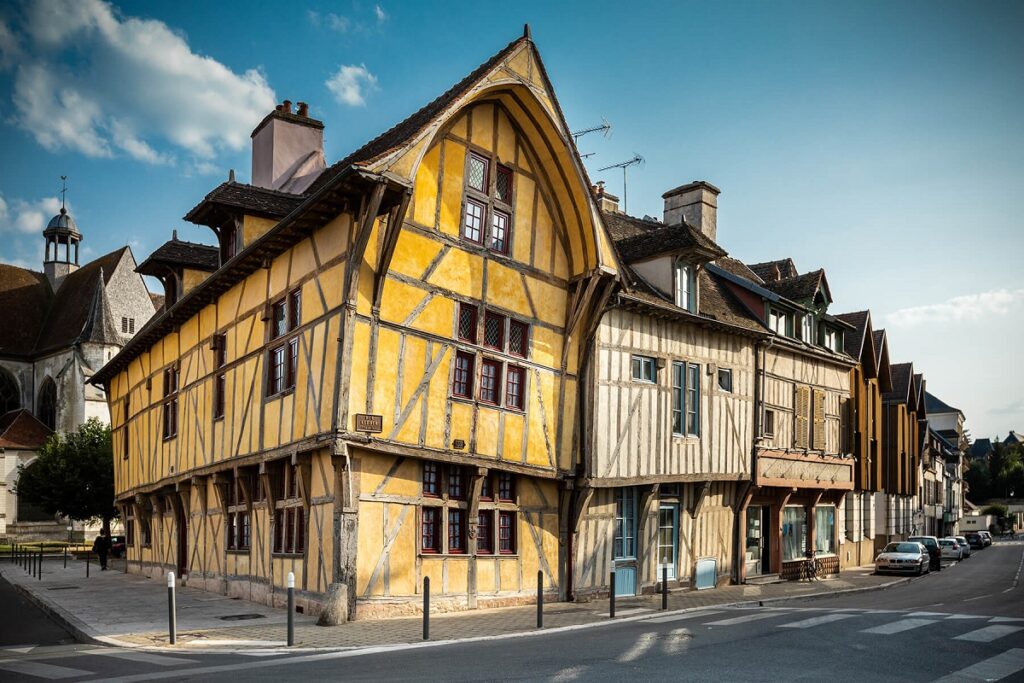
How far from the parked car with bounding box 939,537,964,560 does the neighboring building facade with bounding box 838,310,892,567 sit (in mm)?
8610

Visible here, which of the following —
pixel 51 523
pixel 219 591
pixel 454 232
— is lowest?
pixel 51 523

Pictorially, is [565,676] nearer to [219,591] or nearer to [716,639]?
[716,639]

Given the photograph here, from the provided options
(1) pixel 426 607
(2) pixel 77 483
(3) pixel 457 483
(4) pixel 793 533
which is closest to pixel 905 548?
(4) pixel 793 533

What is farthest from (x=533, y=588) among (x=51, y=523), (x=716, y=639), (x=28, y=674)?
(x=51, y=523)

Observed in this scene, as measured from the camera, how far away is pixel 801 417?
26.3m

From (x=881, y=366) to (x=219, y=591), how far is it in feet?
86.6

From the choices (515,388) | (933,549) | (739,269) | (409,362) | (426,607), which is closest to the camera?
(426,607)

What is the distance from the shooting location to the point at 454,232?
16.1m

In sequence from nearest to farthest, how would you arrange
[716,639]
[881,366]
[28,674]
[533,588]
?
[28,674] → [716,639] → [533,588] → [881,366]

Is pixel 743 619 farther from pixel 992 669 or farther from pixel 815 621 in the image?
pixel 992 669

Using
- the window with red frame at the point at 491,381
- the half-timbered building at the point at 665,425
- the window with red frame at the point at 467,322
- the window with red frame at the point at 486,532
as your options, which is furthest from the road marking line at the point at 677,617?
the window with red frame at the point at 467,322

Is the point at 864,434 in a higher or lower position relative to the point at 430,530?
higher

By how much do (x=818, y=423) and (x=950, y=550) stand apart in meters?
Result: 19.4

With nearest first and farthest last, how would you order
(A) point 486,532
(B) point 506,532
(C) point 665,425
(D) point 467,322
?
1. (D) point 467,322
2. (A) point 486,532
3. (B) point 506,532
4. (C) point 665,425
